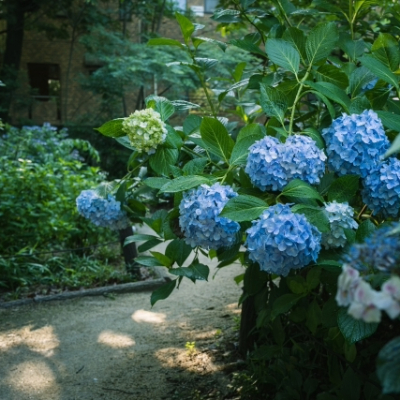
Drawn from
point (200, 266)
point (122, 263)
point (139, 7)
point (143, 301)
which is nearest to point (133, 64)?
point (139, 7)

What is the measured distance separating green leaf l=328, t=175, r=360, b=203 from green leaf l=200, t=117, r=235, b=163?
416 mm

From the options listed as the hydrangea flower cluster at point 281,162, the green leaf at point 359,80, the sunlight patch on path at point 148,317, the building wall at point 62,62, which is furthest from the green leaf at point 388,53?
the building wall at point 62,62

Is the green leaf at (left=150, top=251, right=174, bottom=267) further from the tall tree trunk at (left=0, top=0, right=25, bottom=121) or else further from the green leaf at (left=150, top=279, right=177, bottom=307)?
the tall tree trunk at (left=0, top=0, right=25, bottom=121)

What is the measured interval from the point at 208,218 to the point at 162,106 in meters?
0.71

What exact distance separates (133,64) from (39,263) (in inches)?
267

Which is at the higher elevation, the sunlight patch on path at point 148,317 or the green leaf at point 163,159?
the green leaf at point 163,159

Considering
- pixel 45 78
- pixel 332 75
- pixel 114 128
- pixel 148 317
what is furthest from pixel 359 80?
pixel 45 78

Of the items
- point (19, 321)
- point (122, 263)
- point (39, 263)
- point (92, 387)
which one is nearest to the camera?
point (92, 387)

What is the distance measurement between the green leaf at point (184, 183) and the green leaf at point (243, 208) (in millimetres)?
201

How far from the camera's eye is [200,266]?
7.54ft

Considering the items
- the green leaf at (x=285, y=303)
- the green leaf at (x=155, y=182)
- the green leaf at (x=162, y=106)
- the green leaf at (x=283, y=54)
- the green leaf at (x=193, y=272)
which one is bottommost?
the green leaf at (x=285, y=303)

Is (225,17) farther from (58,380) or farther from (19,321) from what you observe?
(19,321)

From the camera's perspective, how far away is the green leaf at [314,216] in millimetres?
1736

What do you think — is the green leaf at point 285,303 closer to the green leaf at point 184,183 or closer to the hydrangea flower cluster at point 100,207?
the green leaf at point 184,183
